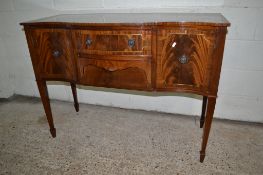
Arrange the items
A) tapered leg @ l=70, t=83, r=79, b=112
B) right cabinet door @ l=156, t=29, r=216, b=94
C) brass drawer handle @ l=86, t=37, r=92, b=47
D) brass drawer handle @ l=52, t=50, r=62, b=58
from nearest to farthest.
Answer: right cabinet door @ l=156, t=29, r=216, b=94 → brass drawer handle @ l=86, t=37, r=92, b=47 → brass drawer handle @ l=52, t=50, r=62, b=58 → tapered leg @ l=70, t=83, r=79, b=112

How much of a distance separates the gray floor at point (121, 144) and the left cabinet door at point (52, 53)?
578 millimetres

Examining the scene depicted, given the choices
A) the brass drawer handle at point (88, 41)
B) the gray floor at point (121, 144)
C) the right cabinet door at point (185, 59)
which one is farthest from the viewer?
the gray floor at point (121, 144)

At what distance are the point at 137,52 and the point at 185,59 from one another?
264 millimetres

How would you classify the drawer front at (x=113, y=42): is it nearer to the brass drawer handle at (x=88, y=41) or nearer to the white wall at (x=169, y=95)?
the brass drawer handle at (x=88, y=41)

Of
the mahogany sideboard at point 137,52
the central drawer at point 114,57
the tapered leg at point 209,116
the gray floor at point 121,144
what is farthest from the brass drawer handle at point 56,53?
the tapered leg at point 209,116

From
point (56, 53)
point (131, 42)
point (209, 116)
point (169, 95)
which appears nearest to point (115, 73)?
point (131, 42)

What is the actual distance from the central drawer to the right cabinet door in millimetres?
80

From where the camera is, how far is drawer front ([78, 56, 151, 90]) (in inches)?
48.9

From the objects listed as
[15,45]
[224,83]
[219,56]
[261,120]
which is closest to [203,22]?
[219,56]

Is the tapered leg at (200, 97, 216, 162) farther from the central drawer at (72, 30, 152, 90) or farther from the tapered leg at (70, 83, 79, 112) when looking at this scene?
the tapered leg at (70, 83, 79, 112)

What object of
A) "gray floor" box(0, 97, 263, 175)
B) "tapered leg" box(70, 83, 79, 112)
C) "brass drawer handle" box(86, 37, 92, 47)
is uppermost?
"brass drawer handle" box(86, 37, 92, 47)

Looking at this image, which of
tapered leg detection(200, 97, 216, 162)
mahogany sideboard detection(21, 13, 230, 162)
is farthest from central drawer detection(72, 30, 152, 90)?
tapered leg detection(200, 97, 216, 162)

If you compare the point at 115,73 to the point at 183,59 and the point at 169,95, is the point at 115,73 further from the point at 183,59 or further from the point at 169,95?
the point at 169,95

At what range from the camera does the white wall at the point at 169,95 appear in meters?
1.60
